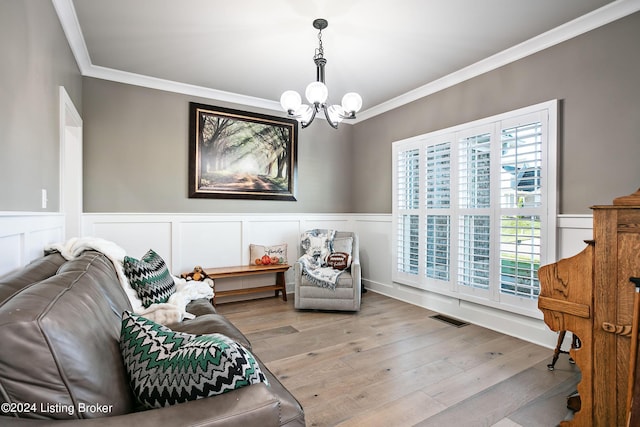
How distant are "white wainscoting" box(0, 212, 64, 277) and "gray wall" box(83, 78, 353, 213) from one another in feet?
4.89

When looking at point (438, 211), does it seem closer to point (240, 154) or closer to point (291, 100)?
point (291, 100)

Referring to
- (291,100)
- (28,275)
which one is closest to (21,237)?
(28,275)

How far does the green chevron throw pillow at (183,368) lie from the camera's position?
34.5 inches

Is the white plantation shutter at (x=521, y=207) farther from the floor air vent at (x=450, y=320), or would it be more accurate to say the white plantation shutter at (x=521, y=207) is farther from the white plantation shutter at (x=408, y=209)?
the white plantation shutter at (x=408, y=209)

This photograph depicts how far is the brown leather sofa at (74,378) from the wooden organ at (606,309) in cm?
153

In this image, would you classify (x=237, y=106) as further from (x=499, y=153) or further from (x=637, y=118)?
(x=637, y=118)

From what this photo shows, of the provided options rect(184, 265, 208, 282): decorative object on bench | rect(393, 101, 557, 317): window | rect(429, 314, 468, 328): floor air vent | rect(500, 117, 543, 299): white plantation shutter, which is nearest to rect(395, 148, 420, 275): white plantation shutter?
rect(393, 101, 557, 317): window

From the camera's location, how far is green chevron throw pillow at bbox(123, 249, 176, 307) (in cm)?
200

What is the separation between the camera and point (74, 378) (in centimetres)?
79

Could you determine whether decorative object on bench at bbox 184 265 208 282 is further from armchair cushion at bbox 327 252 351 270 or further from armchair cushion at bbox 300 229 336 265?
armchair cushion at bbox 327 252 351 270

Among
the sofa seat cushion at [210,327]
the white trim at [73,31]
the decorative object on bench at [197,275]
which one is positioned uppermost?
the white trim at [73,31]

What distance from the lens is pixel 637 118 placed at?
2.30 m

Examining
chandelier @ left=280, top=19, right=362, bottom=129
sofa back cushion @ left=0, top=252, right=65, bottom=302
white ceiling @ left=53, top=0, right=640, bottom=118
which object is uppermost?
white ceiling @ left=53, top=0, right=640, bottom=118

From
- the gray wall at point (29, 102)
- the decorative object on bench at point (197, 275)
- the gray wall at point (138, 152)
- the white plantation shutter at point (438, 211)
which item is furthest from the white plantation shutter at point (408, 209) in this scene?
the gray wall at point (29, 102)
